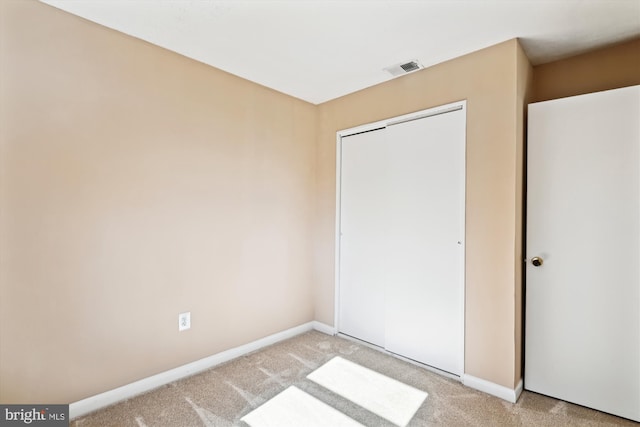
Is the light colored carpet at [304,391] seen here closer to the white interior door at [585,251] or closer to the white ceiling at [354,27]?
the white interior door at [585,251]

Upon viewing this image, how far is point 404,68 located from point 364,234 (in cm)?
151

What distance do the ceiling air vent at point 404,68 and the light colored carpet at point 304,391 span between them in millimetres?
2460

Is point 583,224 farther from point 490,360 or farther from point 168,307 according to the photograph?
point 168,307

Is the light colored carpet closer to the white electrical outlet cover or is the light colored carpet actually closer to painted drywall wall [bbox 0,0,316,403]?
→ painted drywall wall [bbox 0,0,316,403]

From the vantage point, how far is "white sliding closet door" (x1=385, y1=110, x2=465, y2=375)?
238 centimetres

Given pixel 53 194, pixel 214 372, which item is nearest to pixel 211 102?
pixel 53 194

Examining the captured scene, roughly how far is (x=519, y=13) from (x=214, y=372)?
3.24 meters

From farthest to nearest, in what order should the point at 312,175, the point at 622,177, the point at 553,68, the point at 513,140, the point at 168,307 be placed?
the point at 312,175 < the point at 553,68 < the point at 168,307 < the point at 513,140 < the point at 622,177

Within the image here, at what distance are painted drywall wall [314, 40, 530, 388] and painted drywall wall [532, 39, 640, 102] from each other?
257 millimetres

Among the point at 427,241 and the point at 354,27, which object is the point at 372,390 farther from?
the point at 354,27

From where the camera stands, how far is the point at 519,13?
6.06ft

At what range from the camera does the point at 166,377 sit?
89.4 inches

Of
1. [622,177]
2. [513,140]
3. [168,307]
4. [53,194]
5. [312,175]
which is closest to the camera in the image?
[53,194]

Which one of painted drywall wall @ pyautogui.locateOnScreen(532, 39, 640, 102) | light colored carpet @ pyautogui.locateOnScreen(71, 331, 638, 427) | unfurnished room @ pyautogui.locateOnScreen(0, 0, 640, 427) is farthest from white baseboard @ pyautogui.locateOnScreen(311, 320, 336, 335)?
painted drywall wall @ pyautogui.locateOnScreen(532, 39, 640, 102)
